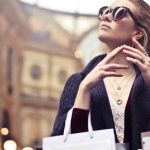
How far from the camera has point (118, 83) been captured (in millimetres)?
1355

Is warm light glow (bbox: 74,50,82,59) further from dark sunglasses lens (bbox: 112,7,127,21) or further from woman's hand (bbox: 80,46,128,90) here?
woman's hand (bbox: 80,46,128,90)

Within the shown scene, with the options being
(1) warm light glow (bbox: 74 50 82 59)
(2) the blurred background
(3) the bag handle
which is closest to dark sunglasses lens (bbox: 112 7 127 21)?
(3) the bag handle

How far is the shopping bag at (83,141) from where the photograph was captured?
1.13 m

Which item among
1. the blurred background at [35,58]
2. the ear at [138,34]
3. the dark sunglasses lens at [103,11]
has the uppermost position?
the blurred background at [35,58]

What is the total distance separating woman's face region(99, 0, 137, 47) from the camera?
135cm

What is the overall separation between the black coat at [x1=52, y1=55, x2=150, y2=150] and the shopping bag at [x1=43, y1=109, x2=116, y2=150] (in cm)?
6

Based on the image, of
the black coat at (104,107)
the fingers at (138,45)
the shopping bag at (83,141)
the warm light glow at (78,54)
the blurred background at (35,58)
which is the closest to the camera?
the shopping bag at (83,141)

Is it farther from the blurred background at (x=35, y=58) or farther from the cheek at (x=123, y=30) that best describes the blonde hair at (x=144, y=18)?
the blurred background at (x=35, y=58)

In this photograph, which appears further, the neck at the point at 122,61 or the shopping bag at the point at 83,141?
the neck at the point at 122,61

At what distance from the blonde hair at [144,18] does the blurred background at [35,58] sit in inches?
345

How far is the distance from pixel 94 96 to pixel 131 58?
5.0 inches

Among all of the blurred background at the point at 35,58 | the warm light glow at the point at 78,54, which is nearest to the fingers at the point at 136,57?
the blurred background at the point at 35,58

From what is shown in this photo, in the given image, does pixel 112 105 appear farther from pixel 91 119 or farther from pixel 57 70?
pixel 57 70

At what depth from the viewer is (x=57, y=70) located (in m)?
14.2
